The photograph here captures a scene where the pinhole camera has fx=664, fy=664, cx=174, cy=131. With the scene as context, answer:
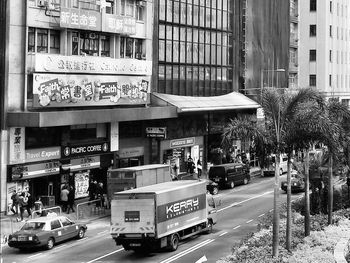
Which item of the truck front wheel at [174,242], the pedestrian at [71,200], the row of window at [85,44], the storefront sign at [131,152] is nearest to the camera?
the truck front wheel at [174,242]

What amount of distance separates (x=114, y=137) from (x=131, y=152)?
10.9 ft

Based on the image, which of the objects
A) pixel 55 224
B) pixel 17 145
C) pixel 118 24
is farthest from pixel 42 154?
pixel 118 24

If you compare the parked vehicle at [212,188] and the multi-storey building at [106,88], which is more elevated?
the multi-storey building at [106,88]

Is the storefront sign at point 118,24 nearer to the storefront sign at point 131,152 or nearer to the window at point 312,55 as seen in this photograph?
the storefront sign at point 131,152

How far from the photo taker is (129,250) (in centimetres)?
2931

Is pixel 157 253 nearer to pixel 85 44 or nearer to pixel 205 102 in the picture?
pixel 85 44

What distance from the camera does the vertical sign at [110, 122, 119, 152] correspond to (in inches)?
1882

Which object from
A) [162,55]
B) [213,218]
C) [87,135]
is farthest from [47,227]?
[162,55]

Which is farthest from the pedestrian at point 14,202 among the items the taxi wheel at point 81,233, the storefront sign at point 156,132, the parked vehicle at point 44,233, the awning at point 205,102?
the awning at point 205,102

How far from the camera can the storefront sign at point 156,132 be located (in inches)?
2041

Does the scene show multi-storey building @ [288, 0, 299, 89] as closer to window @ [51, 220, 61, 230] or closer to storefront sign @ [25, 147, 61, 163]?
storefront sign @ [25, 147, 61, 163]

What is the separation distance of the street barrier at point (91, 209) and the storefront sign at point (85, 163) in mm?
2840

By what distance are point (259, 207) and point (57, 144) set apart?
533 inches

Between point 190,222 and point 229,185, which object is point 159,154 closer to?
point 229,185
